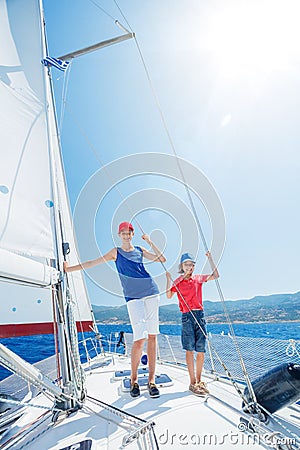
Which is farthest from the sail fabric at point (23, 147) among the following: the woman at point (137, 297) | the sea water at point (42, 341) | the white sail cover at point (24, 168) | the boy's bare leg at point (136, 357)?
the sea water at point (42, 341)

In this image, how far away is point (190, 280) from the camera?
2.30 meters

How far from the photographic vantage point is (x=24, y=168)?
165cm

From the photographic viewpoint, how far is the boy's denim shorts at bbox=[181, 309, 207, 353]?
6.64 feet

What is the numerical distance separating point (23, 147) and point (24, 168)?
0.58ft

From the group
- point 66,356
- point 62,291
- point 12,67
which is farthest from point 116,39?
point 66,356

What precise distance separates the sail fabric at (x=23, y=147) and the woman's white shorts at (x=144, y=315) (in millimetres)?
787

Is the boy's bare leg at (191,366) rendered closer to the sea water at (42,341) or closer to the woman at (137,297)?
the woman at (137,297)

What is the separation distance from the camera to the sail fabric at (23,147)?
1508 mm

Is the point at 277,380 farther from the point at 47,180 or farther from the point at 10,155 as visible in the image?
the point at 10,155

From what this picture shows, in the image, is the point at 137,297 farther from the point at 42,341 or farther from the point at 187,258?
the point at 42,341

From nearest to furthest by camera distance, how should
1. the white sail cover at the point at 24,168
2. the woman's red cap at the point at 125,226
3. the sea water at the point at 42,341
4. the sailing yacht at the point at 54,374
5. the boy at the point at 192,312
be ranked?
the sailing yacht at the point at 54,374 < the white sail cover at the point at 24,168 < the boy at the point at 192,312 < the woman's red cap at the point at 125,226 < the sea water at the point at 42,341
